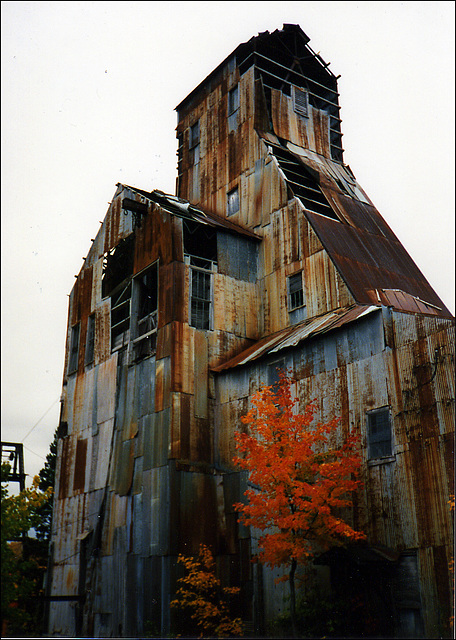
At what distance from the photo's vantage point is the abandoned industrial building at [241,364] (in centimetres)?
1981

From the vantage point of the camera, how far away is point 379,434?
69.7 ft

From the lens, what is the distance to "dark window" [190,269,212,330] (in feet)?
95.5

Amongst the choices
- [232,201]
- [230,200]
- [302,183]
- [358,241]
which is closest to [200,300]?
[358,241]

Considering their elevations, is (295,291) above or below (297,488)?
above

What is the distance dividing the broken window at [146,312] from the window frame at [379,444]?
1129 cm

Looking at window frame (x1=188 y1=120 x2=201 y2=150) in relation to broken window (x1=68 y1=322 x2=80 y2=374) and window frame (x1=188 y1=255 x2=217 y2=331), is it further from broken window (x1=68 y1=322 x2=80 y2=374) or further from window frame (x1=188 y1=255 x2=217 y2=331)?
broken window (x1=68 y1=322 x2=80 y2=374)

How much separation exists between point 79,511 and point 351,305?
16842mm

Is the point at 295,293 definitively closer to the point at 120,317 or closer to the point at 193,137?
the point at 120,317

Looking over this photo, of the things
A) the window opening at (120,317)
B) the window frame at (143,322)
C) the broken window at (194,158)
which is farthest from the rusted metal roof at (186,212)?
the broken window at (194,158)

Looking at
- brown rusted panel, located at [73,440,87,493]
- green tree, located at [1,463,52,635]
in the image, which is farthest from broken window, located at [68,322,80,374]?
green tree, located at [1,463,52,635]

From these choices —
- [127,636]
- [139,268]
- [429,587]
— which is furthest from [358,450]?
[139,268]

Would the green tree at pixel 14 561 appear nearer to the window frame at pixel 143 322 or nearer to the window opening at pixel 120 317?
the window frame at pixel 143 322

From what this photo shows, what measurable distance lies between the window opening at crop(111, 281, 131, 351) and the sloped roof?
9.98m

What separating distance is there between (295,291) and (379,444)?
406 inches
